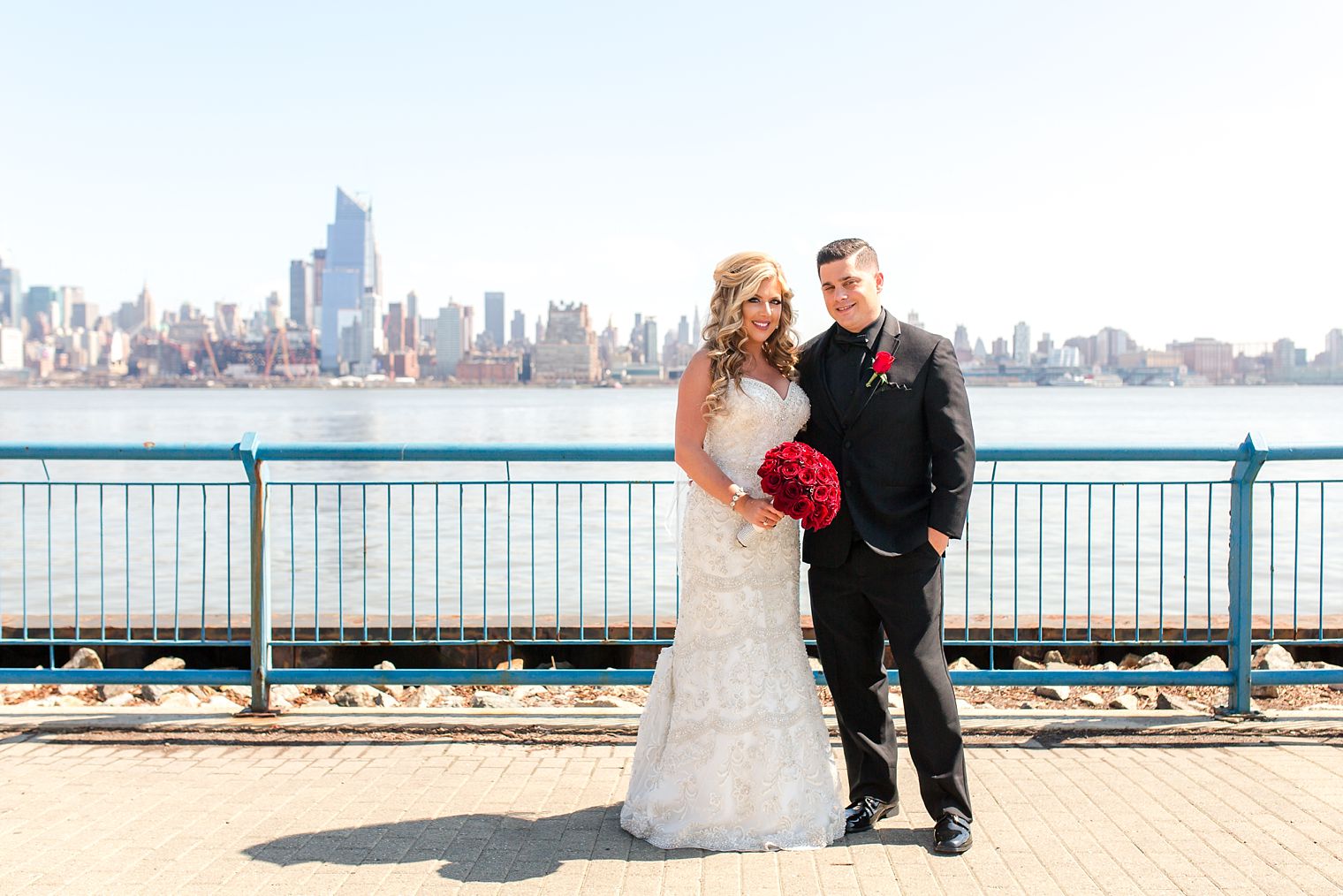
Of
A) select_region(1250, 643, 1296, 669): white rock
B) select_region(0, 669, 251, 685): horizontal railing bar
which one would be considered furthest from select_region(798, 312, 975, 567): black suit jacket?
select_region(1250, 643, 1296, 669): white rock

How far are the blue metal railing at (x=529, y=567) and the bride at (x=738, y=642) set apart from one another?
0.63m

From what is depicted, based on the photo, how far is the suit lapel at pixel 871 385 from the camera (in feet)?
15.3

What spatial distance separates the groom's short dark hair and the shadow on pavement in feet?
7.04

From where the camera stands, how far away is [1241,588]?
21.2 ft

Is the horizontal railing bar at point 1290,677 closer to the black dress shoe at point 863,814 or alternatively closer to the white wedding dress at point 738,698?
the black dress shoe at point 863,814

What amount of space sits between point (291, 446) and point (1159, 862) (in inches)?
177

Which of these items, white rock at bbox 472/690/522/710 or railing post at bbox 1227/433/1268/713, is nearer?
railing post at bbox 1227/433/1268/713

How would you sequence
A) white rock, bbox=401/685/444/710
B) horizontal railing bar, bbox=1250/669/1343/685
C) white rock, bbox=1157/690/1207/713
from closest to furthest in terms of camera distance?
horizontal railing bar, bbox=1250/669/1343/685
white rock, bbox=1157/690/1207/713
white rock, bbox=401/685/444/710

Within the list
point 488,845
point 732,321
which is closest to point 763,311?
point 732,321

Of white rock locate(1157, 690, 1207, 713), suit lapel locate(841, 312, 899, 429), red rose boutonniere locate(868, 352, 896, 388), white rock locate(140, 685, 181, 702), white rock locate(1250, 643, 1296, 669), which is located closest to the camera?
red rose boutonniere locate(868, 352, 896, 388)

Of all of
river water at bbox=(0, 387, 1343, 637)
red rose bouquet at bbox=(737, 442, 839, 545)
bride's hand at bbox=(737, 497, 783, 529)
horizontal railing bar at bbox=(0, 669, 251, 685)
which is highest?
red rose bouquet at bbox=(737, 442, 839, 545)

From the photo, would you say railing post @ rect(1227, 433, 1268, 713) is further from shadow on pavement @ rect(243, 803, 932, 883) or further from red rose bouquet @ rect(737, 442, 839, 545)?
red rose bouquet @ rect(737, 442, 839, 545)

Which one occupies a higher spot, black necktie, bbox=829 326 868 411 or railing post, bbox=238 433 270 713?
black necktie, bbox=829 326 868 411

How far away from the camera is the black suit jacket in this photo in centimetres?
457
